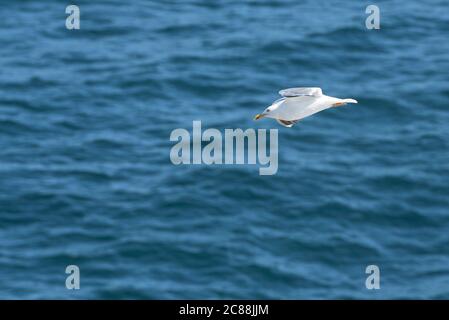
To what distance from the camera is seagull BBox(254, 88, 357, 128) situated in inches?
659

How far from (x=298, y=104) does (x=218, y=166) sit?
75.8 ft

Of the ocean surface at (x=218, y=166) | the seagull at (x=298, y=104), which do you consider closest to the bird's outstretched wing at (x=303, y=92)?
the seagull at (x=298, y=104)

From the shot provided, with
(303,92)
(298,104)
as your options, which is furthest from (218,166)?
(303,92)

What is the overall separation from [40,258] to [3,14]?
13951 millimetres

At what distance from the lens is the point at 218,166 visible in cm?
4031

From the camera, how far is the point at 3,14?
161ft

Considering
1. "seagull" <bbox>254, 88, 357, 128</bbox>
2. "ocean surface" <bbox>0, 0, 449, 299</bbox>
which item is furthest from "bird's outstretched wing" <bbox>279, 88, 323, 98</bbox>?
"ocean surface" <bbox>0, 0, 449, 299</bbox>

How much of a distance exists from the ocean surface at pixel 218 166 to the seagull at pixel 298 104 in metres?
20.0

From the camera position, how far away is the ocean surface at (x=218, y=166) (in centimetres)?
3812

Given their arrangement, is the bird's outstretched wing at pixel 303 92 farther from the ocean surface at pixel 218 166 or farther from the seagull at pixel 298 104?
the ocean surface at pixel 218 166

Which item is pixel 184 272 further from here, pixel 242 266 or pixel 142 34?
pixel 142 34

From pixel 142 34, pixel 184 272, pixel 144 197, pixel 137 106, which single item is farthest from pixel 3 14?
pixel 184 272

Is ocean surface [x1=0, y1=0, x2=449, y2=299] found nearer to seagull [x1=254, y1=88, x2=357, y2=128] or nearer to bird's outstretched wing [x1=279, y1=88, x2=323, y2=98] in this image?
seagull [x1=254, y1=88, x2=357, y2=128]

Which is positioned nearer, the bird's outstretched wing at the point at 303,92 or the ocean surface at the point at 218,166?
the bird's outstretched wing at the point at 303,92
